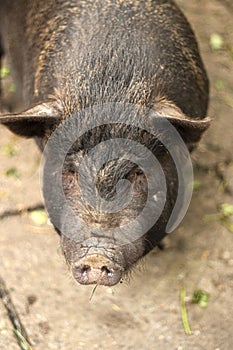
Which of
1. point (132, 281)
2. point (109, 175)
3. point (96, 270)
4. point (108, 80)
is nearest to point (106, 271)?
point (96, 270)

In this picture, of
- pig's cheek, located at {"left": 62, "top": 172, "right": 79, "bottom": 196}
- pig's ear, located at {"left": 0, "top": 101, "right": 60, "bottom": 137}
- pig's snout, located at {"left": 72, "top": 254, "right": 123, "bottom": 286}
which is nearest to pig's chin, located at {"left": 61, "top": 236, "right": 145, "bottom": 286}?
pig's snout, located at {"left": 72, "top": 254, "right": 123, "bottom": 286}

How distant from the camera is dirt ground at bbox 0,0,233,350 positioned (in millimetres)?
3779

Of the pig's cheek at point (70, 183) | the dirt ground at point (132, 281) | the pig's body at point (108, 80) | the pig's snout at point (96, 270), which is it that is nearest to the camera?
the pig's snout at point (96, 270)

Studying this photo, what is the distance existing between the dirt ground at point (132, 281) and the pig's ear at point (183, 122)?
0.77 metres

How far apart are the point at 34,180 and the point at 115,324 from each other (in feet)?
3.72

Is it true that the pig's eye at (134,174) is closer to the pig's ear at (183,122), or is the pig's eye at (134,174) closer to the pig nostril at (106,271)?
the pig's ear at (183,122)

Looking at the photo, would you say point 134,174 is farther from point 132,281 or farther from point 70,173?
point 132,281

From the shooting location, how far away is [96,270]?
296 centimetres

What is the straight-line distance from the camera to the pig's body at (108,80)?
303cm

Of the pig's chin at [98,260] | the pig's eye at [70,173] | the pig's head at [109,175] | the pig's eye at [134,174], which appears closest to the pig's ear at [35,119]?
the pig's head at [109,175]

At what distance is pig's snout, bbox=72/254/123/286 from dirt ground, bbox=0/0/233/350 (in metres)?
0.65

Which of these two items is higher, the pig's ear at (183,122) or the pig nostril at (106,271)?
the pig's ear at (183,122)

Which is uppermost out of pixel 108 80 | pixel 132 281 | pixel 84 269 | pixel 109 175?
pixel 108 80

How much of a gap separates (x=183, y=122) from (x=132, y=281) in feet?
3.91
